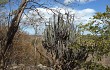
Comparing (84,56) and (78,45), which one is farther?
(84,56)

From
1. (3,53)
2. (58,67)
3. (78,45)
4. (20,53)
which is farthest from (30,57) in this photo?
(78,45)

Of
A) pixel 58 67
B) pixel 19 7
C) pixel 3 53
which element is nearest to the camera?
pixel 3 53

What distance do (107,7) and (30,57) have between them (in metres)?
18.6

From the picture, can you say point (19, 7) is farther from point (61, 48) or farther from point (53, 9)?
point (61, 48)

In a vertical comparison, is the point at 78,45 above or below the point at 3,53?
above

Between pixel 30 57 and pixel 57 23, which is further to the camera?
pixel 30 57

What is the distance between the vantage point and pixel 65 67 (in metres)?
14.6

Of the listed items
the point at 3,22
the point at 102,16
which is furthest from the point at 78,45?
the point at 3,22

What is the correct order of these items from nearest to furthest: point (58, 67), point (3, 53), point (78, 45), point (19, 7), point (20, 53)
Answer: point (78, 45), point (3, 53), point (19, 7), point (58, 67), point (20, 53)

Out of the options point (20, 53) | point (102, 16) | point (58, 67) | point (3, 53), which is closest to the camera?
point (102, 16)

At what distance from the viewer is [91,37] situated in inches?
245

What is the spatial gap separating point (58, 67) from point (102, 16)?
9297 millimetres

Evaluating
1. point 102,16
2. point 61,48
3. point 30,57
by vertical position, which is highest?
point 102,16

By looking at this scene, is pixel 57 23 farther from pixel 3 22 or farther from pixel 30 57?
pixel 30 57
